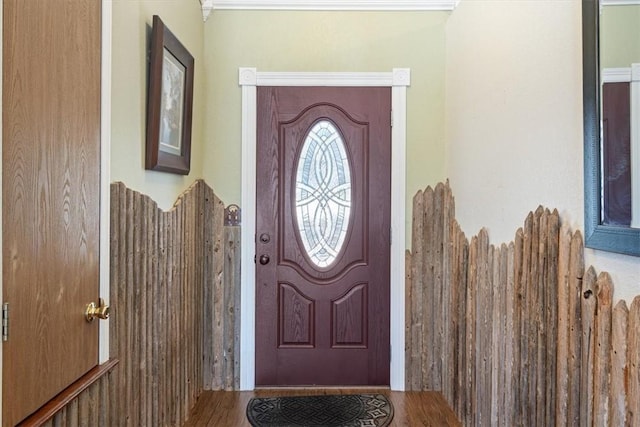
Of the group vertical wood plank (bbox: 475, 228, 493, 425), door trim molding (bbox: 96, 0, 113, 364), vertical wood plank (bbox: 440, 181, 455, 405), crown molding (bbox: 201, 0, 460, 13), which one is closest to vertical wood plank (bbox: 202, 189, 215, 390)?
crown molding (bbox: 201, 0, 460, 13)

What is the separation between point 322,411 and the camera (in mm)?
2635

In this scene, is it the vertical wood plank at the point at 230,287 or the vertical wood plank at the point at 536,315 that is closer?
the vertical wood plank at the point at 536,315

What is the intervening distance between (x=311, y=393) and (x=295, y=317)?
1.57 feet

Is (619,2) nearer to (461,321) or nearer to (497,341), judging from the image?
(497,341)

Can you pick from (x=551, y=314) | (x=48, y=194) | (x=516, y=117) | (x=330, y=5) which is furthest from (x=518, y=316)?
(x=330, y=5)

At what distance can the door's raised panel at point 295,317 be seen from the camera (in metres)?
2.95

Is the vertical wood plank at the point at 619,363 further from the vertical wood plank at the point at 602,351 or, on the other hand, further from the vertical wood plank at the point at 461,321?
the vertical wood plank at the point at 461,321

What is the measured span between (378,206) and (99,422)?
1954mm

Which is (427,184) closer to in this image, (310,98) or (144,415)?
(310,98)

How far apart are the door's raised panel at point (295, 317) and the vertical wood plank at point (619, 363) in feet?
6.21

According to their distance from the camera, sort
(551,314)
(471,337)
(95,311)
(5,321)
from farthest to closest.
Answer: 1. (471,337)
2. (551,314)
3. (95,311)
4. (5,321)

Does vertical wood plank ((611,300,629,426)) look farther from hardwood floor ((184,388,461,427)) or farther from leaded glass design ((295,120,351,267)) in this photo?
leaded glass design ((295,120,351,267))

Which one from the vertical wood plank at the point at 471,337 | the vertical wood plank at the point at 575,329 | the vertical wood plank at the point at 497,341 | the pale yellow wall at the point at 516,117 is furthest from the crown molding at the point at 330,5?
the vertical wood plank at the point at 575,329

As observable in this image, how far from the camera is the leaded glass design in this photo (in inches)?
116
